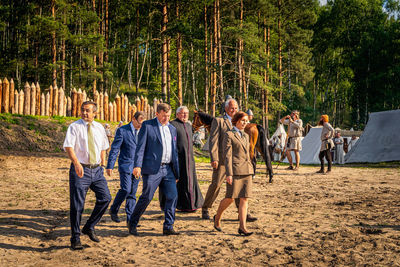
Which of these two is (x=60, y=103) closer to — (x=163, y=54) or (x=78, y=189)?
(x=163, y=54)

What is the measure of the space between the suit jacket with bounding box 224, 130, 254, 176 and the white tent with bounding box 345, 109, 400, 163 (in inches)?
575

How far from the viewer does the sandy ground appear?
14.2ft

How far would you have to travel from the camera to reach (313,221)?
613 centimetres

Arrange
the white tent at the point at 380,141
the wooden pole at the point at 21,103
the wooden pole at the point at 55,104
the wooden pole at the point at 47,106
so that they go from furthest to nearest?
the white tent at the point at 380,141 → the wooden pole at the point at 55,104 → the wooden pole at the point at 47,106 → the wooden pole at the point at 21,103

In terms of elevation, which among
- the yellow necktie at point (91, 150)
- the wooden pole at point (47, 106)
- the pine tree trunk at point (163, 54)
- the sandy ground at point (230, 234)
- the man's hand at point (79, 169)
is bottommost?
the sandy ground at point (230, 234)

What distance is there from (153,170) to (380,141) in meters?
16.2

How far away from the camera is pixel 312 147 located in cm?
2138

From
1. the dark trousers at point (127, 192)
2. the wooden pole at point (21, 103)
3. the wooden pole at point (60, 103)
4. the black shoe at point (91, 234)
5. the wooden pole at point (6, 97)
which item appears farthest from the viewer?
the wooden pole at point (60, 103)

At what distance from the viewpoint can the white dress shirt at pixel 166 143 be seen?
531 cm

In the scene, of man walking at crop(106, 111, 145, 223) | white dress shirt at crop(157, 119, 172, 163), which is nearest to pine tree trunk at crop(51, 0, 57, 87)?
man walking at crop(106, 111, 145, 223)

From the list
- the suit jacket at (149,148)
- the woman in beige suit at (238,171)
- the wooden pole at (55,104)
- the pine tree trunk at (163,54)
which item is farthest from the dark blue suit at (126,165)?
the pine tree trunk at (163,54)

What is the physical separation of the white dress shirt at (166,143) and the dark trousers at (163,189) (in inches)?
4.6

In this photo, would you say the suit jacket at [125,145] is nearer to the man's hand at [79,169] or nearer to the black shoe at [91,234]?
the black shoe at [91,234]

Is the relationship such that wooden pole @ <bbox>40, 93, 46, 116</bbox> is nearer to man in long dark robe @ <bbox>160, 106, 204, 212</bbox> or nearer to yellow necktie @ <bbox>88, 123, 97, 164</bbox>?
man in long dark robe @ <bbox>160, 106, 204, 212</bbox>
